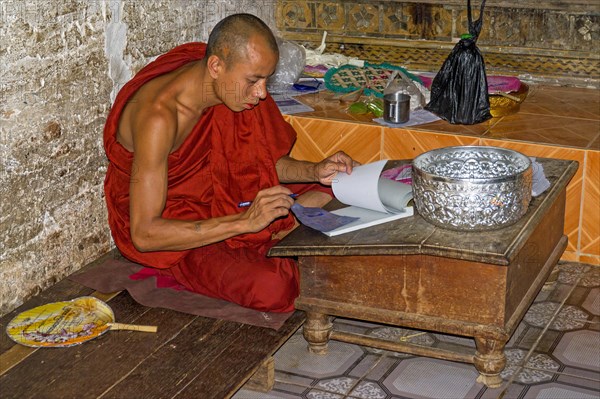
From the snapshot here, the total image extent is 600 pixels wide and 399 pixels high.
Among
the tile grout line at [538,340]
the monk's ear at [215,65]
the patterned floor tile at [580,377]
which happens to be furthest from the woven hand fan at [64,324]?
the patterned floor tile at [580,377]

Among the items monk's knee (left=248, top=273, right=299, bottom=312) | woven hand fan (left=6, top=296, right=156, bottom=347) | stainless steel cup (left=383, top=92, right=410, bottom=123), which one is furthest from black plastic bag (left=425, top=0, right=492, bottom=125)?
woven hand fan (left=6, top=296, right=156, bottom=347)

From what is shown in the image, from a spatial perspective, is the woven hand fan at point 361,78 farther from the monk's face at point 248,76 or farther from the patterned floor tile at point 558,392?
the patterned floor tile at point 558,392

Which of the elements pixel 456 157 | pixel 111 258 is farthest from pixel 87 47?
pixel 456 157

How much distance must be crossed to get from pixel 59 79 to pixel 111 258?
834mm

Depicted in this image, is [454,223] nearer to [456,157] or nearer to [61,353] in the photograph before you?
[456,157]

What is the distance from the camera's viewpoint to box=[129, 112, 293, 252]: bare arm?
348 cm

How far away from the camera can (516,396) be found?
3.40 meters

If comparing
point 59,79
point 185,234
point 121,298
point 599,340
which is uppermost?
point 59,79

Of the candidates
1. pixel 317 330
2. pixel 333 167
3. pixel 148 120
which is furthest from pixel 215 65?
pixel 317 330

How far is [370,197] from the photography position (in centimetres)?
351

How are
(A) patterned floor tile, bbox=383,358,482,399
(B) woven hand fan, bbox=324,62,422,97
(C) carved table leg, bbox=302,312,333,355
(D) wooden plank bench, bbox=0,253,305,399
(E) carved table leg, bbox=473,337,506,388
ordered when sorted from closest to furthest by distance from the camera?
(D) wooden plank bench, bbox=0,253,305,399
(E) carved table leg, bbox=473,337,506,388
(A) patterned floor tile, bbox=383,358,482,399
(C) carved table leg, bbox=302,312,333,355
(B) woven hand fan, bbox=324,62,422,97

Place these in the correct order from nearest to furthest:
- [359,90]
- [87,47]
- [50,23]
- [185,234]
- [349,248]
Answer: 1. [349,248]
2. [185,234]
3. [50,23]
4. [87,47]
5. [359,90]

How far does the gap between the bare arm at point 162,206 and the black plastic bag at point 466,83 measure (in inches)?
66.6

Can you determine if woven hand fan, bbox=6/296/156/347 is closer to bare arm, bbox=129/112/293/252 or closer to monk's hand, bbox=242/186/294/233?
bare arm, bbox=129/112/293/252
